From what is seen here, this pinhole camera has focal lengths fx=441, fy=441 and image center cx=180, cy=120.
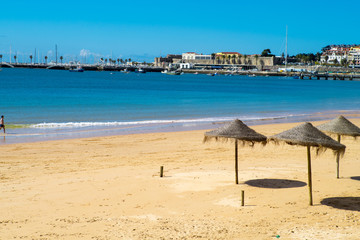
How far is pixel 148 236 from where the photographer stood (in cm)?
818

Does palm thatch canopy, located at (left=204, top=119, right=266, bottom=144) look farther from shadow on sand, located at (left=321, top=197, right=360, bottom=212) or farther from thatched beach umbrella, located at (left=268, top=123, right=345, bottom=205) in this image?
shadow on sand, located at (left=321, top=197, right=360, bottom=212)

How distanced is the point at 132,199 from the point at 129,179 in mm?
1832

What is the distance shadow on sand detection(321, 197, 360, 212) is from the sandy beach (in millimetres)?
23

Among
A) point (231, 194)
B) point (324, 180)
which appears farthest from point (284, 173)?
point (231, 194)

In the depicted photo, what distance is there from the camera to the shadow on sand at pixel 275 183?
11.7 metres

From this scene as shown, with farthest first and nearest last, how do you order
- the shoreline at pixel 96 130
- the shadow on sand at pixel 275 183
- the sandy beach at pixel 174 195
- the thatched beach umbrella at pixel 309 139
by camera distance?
the shoreline at pixel 96 130 → the shadow on sand at pixel 275 183 → the thatched beach umbrella at pixel 309 139 → the sandy beach at pixel 174 195

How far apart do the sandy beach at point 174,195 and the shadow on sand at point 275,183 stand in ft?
0.09

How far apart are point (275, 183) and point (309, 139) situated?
9.13 ft

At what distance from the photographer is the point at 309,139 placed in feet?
31.2

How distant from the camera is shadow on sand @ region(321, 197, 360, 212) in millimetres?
9914

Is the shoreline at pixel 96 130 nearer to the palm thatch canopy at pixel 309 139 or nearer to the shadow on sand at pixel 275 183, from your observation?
the shadow on sand at pixel 275 183

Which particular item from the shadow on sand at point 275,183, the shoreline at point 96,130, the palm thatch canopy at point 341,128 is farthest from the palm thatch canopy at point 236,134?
the shoreline at point 96,130

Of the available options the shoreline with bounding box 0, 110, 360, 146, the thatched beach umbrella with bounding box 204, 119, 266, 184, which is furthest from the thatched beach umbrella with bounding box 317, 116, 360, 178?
the shoreline with bounding box 0, 110, 360, 146

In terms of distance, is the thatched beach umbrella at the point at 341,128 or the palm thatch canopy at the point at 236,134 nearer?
the palm thatch canopy at the point at 236,134
